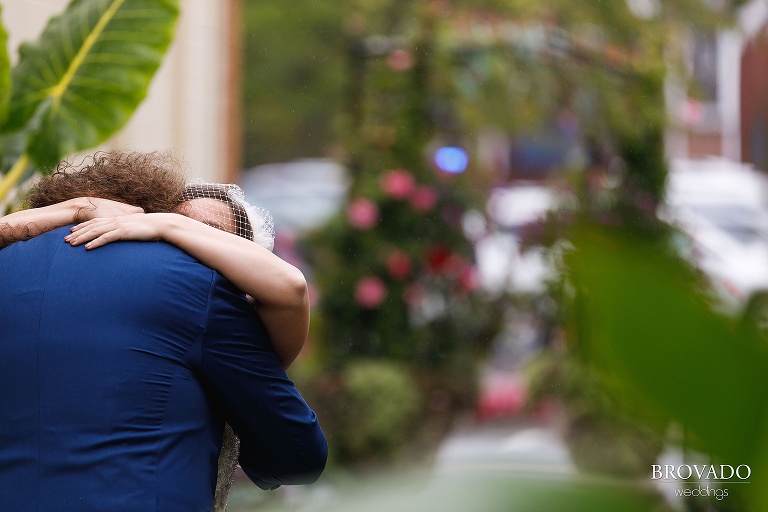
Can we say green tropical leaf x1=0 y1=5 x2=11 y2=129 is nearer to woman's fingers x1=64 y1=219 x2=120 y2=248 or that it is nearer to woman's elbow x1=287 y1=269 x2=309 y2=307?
woman's fingers x1=64 y1=219 x2=120 y2=248

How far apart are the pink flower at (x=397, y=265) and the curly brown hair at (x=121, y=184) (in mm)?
→ 3429

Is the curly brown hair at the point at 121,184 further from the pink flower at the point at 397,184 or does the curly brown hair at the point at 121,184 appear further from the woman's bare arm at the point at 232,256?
the pink flower at the point at 397,184

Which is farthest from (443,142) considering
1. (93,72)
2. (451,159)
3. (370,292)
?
(93,72)

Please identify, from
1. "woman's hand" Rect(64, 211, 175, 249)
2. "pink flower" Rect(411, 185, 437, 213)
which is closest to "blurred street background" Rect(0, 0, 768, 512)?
"pink flower" Rect(411, 185, 437, 213)

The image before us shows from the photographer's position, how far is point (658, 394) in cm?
28

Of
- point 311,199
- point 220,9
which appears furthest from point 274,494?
point 311,199

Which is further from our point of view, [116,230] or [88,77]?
[88,77]

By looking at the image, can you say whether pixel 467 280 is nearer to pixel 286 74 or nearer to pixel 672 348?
pixel 672 348

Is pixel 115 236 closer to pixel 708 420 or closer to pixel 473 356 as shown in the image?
pixel 708 420

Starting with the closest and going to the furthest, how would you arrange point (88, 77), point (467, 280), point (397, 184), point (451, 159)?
1. point (88, 77)
2. point (397, 184)
3. point (467, 280)
4. point (451, 159)

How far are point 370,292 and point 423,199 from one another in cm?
57

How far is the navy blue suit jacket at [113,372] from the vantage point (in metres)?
1.19

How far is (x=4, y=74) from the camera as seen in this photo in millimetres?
2281

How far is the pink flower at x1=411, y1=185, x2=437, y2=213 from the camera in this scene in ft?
16.4
